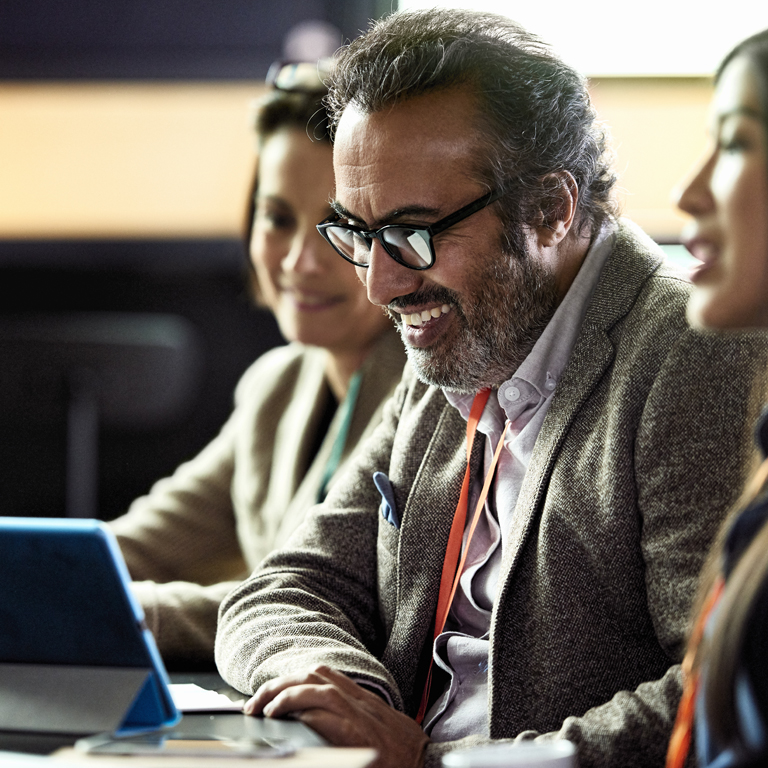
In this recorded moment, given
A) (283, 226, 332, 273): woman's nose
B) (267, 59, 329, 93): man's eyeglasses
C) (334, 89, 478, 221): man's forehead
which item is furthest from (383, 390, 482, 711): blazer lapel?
(267, 59, 329, 93): man's eyeglasses

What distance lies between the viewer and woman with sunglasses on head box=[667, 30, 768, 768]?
728 mm

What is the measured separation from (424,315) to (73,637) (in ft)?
2.15

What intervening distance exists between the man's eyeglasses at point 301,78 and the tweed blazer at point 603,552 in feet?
3.07

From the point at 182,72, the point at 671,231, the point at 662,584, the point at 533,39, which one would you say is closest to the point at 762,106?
the point at 662,584

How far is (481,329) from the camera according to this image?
1.37m

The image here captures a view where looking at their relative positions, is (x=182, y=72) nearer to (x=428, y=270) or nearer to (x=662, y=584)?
(x=428, y=270)

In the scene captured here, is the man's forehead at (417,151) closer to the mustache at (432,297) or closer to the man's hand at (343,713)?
the mustache at (432,297)

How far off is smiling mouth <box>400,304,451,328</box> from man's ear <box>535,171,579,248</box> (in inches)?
6.5

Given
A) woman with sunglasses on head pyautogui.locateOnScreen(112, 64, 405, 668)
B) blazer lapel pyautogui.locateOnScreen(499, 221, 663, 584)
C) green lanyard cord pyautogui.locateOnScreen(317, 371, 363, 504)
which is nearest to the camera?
blazer lapel pyautogui.locateOnScreen(499, 221, 663, 584)

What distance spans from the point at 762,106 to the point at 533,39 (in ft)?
2.19

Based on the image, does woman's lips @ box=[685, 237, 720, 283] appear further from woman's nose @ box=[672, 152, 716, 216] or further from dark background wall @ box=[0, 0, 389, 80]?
dark background wall @ box=[0, 0, 389, 80]

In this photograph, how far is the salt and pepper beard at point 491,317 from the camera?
137 centimetres

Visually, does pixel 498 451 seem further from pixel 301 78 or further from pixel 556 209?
pixel 301 78

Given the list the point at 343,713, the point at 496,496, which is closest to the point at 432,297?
the point at 496,496
